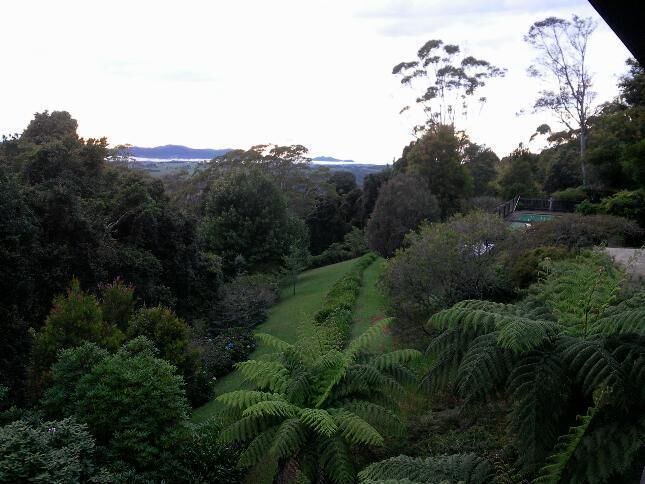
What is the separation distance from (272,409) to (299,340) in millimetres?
1927

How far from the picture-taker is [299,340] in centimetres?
803

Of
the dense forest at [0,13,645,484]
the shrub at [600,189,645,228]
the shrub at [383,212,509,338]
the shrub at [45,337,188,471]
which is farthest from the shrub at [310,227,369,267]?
the shrub at [45,337,188,471]

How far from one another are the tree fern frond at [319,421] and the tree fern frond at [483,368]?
1771mm

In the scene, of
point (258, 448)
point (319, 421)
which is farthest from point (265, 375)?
point (319, 421)

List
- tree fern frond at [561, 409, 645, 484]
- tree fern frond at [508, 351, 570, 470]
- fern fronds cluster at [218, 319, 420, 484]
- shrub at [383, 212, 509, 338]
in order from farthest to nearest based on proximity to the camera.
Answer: shrub at [383, 212, 509, 338], fern fronds cluster at [218, 319, 420, 484], tree fern frond at [508, 351, 570, 470], tree fern frond at [561, 409, 645, 484]

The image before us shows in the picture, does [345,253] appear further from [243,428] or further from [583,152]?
[243,428]

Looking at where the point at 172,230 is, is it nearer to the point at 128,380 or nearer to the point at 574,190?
the point at 128,380

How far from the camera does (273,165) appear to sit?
43500mm

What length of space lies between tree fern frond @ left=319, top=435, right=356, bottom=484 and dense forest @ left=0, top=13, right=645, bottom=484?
2 cm

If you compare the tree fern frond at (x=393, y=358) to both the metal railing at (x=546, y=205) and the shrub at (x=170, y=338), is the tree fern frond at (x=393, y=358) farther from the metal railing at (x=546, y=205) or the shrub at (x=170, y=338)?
the metal railing at (x=546, y=205)

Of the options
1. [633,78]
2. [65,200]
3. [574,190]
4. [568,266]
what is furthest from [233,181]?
[568,266]

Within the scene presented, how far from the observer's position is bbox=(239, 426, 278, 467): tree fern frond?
630cm

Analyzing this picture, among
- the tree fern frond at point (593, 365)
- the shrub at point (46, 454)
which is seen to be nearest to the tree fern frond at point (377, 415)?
the tree fern frond at point (593, 365)

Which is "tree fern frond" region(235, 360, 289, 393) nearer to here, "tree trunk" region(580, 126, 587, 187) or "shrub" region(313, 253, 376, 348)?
"shrub" region(313, 253, 376, 348)
